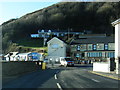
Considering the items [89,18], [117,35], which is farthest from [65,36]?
[117,35]

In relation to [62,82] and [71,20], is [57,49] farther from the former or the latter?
[71,20]

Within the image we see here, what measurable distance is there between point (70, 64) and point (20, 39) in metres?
91.4

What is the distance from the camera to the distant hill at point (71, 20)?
5803 inches

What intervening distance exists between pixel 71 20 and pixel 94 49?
8474 centimetres

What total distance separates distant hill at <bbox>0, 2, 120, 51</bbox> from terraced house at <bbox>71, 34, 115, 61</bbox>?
2432 inches

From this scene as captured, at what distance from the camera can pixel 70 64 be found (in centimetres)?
5247

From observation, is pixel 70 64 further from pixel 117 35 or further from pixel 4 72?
pixel 4 72

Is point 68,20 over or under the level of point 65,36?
over

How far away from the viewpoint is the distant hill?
484 ft

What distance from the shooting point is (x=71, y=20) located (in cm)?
15975

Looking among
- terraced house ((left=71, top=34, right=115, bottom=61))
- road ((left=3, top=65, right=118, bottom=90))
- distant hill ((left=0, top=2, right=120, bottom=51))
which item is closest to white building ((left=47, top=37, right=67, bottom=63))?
terraced house ((left=71, top=34, right=115, bottom=61))

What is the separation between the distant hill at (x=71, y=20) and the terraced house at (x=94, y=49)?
61764 mm

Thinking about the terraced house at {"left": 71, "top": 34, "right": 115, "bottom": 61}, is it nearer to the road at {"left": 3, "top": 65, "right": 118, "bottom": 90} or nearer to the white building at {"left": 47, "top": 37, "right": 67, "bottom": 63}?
the white building at {"left": 47, "top": 37, "right": 67, "bottom": 63}

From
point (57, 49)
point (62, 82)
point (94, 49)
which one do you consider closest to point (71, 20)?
point (57, 49)
